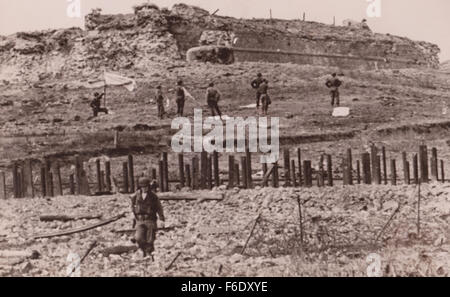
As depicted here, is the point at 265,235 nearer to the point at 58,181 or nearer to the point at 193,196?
the point at 193,196

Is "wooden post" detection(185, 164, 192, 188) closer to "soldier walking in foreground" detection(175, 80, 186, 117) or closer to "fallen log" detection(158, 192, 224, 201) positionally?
"fallen log" detection(158, 192, 224, 201)

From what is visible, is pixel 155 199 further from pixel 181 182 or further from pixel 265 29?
pixel 265 29

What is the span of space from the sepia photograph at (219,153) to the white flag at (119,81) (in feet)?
0.40

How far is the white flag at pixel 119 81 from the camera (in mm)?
27406

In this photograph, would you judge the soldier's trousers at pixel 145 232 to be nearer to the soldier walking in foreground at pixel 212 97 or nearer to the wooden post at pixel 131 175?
the wooden post at pixel 131 175

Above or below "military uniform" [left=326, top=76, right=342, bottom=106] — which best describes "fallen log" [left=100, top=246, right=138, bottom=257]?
below

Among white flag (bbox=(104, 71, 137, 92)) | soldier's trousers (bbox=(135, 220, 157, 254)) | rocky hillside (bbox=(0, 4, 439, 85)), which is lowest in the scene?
soldier's trousers (bbox=(135, 220, 157, 254))

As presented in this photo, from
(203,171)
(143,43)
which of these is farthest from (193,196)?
(143,43)

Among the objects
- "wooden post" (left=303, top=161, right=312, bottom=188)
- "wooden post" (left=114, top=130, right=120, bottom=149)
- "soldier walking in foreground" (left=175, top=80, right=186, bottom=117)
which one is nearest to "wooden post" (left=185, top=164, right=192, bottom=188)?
"wooden post" (left=303, top=161, right=312, bottom=188)

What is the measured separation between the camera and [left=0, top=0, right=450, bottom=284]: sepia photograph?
10.9m

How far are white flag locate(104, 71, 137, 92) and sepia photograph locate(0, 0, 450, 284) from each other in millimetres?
121

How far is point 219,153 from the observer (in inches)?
752

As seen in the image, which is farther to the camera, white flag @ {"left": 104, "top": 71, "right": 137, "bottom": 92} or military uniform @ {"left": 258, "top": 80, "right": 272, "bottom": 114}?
white flag @ {"left": 104, "top": 71, "right": 137, "bottom": 92}

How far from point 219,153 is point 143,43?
1423 centimetres
